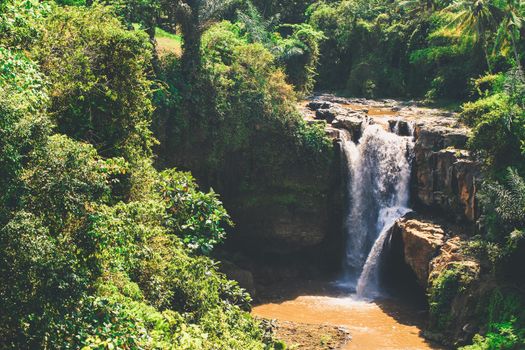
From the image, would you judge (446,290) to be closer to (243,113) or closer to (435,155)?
(435,155)

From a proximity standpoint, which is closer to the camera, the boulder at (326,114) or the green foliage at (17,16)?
the green foliage at (17,16)

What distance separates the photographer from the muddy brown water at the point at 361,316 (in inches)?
764

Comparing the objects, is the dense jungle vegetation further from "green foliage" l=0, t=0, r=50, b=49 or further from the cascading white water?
the cascading white water

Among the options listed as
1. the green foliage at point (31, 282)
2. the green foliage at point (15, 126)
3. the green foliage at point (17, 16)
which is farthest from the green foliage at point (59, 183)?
the green foliage at point (17, 16)

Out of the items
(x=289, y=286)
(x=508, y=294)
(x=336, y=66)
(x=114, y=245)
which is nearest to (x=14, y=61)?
(x=114, y=245)

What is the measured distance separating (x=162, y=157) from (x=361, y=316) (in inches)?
361

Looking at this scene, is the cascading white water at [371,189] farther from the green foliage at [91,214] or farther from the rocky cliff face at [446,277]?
the green foliage at [91,214]

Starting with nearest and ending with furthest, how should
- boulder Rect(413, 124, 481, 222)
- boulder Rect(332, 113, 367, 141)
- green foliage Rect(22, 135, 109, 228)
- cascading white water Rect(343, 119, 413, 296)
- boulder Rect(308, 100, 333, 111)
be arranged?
1. green foliage Rect(22, 135, 109, 228)
2. boulder Rect(413, 124, 481, 222)
3. cascading white water Rect(343, 119, 413, 296)
4. boulder Rect(332, 113, 367, 141)
5. boulder Rect(308, 100, 333, 111)

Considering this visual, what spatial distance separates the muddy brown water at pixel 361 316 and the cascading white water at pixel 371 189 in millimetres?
2108

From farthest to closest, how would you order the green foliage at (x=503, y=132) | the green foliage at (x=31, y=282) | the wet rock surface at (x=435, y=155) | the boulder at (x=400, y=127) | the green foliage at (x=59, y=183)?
the boulder at (x=400, y=127)
the wet rock surface at (x=435, y=155)
the green foliage at (x=503, y=132)
the green foliage at (x=59, y=183)
the green foliage at (x=31, y=282)

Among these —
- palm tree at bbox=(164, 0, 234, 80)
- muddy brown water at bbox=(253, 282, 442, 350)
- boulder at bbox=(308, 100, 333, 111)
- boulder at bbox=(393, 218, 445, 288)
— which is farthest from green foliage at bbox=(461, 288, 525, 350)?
palm tree at bbox=(164, 0, 234, 80)

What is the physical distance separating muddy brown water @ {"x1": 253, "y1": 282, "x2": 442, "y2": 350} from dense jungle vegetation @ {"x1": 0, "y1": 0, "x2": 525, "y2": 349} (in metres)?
1.65

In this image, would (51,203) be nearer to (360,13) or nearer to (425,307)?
(425,307)

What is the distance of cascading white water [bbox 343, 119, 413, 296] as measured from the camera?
24844mm
